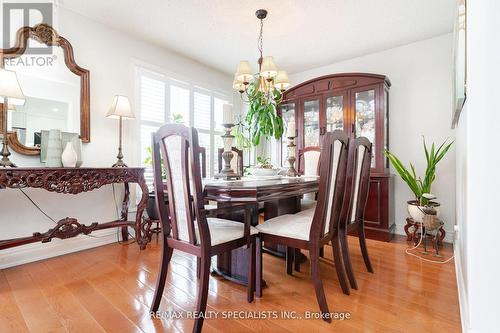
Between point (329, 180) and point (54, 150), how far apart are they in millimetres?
2366

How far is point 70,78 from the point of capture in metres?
2.57

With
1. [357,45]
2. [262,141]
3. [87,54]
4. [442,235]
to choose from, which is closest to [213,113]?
[262,141]

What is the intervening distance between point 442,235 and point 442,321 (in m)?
1.49

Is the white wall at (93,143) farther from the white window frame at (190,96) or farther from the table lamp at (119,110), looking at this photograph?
the table lamp at (119,110)

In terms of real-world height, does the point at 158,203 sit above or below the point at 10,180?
below

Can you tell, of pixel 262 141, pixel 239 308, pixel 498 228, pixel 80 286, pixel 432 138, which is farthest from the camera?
pixel 262 141

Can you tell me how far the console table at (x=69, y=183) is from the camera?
1.88 m

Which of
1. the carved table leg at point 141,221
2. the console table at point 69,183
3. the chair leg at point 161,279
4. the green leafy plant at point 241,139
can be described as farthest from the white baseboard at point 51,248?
the green leafy plant at point 241,139

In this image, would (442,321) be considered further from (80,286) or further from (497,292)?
(80,286)

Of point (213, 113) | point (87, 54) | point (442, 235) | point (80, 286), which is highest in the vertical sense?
point (87, 54)

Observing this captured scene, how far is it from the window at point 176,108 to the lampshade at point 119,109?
0.51 m

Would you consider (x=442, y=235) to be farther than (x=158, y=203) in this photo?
Yes

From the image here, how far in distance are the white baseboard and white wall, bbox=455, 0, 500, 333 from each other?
122 inches

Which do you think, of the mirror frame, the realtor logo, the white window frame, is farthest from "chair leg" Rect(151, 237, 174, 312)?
the realtor logo
